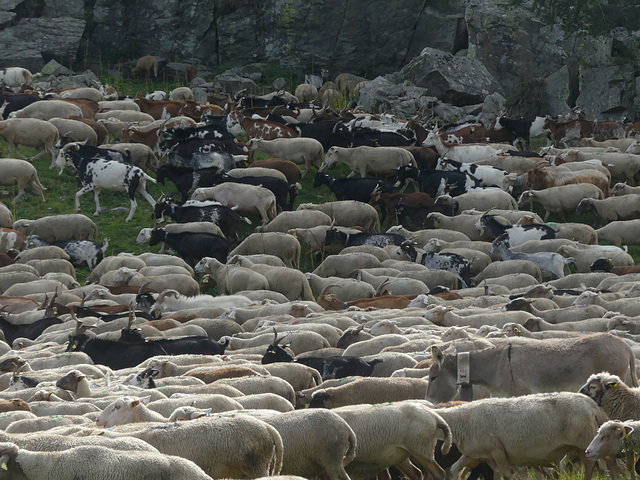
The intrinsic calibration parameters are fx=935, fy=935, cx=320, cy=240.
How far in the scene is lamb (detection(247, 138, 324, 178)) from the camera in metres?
26.2

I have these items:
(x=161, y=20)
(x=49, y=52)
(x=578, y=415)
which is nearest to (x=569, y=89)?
(x=161, y=20)

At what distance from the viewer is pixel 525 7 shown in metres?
38.2

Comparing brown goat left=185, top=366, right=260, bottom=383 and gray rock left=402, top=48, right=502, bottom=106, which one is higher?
brown goat left=185, top=366, right=260, bottom=383

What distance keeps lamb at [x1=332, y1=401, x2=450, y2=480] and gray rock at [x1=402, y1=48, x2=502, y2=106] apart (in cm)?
2833

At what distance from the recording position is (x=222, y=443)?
24.6ft

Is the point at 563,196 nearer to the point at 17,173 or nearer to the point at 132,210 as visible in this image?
the point at 132,210

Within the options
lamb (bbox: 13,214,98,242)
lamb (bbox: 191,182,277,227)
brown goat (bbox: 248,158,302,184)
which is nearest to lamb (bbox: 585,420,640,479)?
lamb (bbox: 191,182,277,227)

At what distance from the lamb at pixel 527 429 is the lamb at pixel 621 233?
45.2 feet

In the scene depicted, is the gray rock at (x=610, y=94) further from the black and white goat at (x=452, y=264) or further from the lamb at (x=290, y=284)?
the lamb at (x=290, y=284)

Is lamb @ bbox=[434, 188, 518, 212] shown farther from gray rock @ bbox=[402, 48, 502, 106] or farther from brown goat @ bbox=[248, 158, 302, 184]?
gray rock @ bbox=[402, 48, 502, 106]

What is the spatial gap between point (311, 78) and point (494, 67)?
8.38m

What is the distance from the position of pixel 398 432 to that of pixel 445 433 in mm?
424

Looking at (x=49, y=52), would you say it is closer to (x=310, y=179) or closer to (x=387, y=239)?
(x=310, y=179)

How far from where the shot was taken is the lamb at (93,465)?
6.41m
